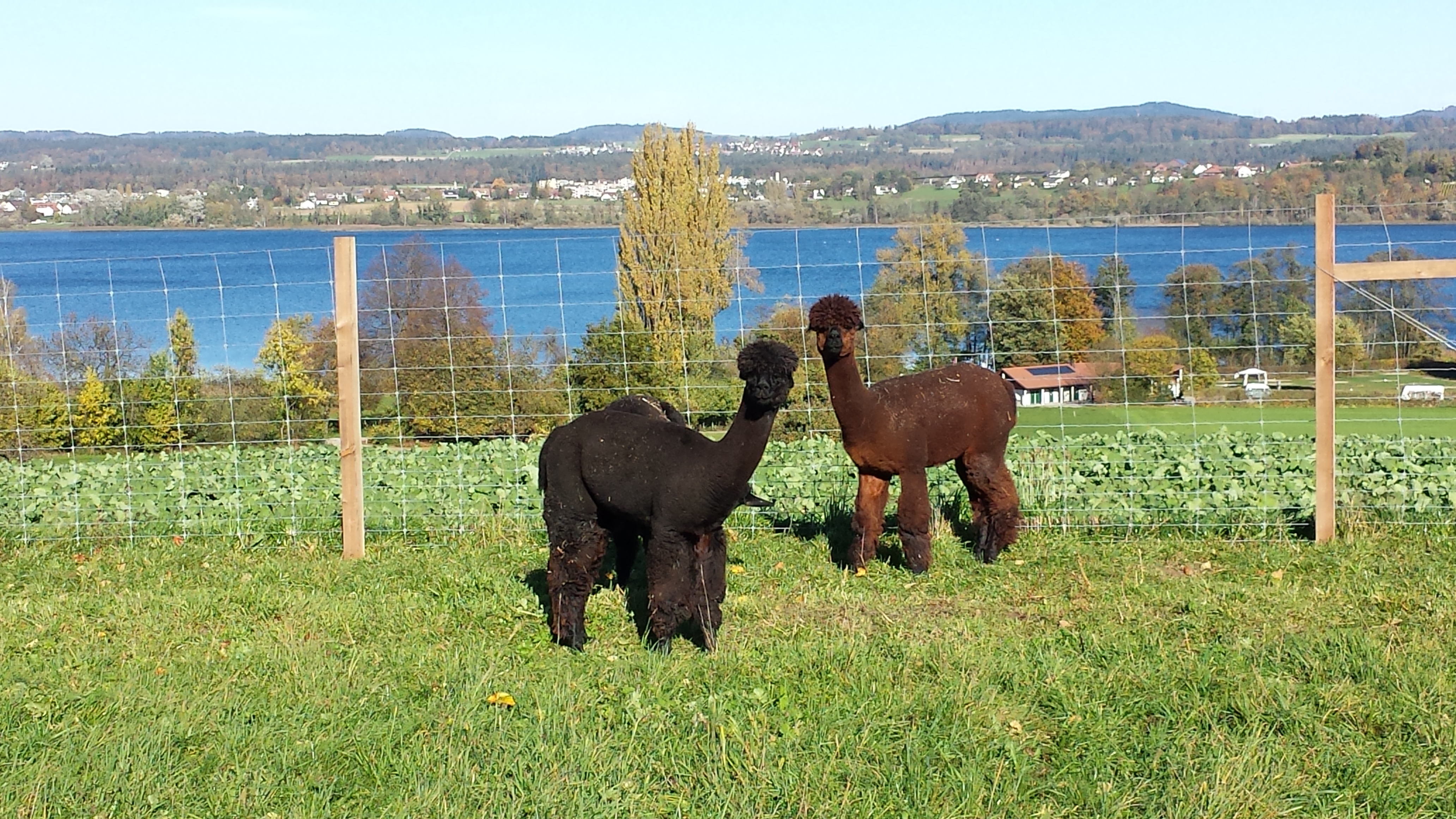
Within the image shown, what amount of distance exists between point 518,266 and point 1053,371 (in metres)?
96.4

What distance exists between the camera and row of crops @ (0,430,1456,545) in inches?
389

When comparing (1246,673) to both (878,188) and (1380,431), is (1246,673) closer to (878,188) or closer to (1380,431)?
(1380,431)

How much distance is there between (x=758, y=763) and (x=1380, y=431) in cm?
1954

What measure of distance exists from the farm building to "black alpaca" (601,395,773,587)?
9.95ft

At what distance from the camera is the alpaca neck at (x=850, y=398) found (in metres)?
8.09

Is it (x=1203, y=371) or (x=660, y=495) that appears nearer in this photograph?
(x=660, y=495)

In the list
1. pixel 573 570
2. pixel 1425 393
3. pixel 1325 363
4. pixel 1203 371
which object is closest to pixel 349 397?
pixel 573 570

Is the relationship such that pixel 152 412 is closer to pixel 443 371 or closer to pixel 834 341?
pixel 443 371

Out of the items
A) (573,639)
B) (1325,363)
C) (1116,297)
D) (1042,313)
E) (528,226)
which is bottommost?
(573,639)

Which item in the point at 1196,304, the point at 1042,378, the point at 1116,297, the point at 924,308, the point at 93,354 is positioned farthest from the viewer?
the point at 93,354

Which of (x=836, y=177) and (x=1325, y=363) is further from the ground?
(x=836, y=177)

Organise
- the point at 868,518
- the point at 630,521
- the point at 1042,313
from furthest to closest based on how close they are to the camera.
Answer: the point at 1042,313
the point at 868,518
the point at 630,521

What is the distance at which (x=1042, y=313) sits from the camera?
14.1m

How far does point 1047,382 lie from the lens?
12.3 meters
